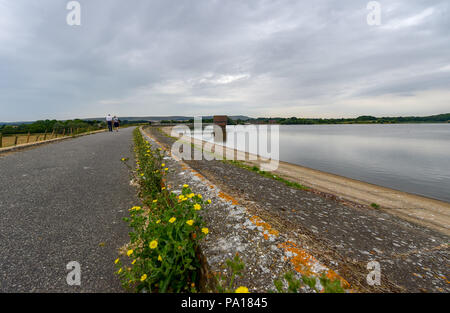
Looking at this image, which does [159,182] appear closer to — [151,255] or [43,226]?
[43,226]

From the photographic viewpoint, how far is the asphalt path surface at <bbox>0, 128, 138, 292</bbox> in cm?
219

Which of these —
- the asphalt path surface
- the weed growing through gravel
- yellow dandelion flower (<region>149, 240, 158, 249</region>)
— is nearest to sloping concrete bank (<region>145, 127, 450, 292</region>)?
the weed growing through gravel

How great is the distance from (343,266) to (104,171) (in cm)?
717

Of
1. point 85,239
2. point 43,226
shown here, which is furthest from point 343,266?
point 43,226

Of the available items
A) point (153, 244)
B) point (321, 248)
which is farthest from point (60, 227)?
point (321, 248)

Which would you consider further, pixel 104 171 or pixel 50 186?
pixel 104 171

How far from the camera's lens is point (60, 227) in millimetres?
3201

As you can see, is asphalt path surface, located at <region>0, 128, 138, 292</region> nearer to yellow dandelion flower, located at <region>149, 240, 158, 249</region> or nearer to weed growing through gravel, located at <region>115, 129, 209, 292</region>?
weed growing through gravel, located at <region>115, 129, 209, 292</region>

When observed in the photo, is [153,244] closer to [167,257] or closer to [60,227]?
[167,257]

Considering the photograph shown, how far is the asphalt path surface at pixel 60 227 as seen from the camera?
7.18ft

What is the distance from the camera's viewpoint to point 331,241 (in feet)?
9.39

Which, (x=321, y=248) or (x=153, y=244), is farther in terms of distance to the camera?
(x=321, y=248)

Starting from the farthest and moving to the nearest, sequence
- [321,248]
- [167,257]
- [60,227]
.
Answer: [60,227], [321,248], [167,257]

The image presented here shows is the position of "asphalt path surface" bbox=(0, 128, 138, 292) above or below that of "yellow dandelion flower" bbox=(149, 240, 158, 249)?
below
